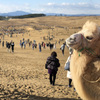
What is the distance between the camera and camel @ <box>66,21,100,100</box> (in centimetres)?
312

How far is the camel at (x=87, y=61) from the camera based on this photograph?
312 cm

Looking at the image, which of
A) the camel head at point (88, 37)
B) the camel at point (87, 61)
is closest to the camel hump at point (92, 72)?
the camel at point (87, 61)

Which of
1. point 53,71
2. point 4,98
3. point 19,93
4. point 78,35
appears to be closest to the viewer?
point 78,35

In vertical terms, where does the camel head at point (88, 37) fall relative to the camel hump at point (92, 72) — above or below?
above

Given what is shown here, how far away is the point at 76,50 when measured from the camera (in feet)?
10.5

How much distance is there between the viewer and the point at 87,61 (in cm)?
314

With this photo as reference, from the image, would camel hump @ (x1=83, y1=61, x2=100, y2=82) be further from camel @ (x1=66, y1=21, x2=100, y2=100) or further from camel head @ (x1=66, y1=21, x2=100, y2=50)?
camel head @ (x1=66, y1=21, x2=100, y2=50)

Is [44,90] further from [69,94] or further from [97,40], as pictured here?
[97,40]

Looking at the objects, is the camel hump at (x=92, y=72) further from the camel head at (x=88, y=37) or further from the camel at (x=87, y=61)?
the camel head at (x=88, y=37)

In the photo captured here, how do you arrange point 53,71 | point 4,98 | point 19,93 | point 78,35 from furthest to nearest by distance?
point 53,71 < point 19,93 < point 4,98 < point 78,35

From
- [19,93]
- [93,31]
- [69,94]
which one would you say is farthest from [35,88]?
[93,31]

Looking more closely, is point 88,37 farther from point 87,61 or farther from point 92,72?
point 92,72

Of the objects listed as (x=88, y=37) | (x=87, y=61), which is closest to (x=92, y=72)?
(x=87, y=61)

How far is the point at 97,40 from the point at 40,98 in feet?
11.6
